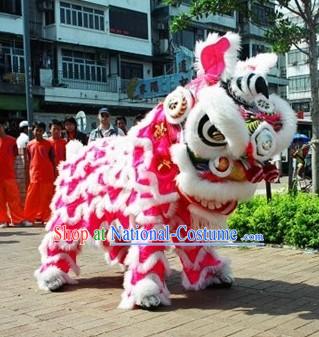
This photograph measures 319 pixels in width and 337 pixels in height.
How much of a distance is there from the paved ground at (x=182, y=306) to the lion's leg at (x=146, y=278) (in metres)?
0.08

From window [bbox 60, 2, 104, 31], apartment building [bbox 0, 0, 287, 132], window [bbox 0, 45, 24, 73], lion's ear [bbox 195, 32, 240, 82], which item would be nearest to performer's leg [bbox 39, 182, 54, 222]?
lion's ear [bbox 195, 32, 240, 82]

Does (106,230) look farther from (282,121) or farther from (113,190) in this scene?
(282,121)

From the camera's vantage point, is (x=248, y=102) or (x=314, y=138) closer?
(x=248, y=102)

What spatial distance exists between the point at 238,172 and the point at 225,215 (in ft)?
1.41

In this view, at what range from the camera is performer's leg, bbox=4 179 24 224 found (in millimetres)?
9164

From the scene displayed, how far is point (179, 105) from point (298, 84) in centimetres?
4235

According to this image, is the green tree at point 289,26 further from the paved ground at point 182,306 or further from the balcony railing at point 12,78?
the balcony railing at point 12,78

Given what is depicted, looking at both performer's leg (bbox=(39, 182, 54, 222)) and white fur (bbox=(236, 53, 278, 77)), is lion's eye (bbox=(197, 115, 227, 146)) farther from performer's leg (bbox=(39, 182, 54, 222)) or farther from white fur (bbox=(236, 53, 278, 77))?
performer's leg (bbox=(39, 182, 54, 222))

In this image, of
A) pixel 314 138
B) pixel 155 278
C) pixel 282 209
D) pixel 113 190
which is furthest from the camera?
pixel 314 138

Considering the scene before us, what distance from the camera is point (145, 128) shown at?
13.6 ft

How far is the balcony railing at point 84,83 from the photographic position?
88.6 ft

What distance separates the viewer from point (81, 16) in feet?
91.9

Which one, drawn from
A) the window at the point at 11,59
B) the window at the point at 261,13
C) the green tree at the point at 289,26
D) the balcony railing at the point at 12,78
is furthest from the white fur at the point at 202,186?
the window at the point at 11,59

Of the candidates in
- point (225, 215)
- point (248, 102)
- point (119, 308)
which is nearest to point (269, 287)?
point (225, 215)
